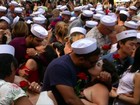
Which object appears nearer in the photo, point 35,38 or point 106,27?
point 35,38

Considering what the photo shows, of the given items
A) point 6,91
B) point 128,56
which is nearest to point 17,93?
point 6,91

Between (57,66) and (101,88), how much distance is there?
534 millimetres

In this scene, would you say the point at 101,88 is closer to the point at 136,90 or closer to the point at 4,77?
the point at 136,90

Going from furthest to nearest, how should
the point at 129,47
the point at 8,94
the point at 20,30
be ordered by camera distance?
the point at 20,30, the point at 129,47, the point at 8,94

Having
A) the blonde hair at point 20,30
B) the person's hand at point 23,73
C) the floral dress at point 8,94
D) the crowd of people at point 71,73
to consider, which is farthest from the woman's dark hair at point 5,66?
the blonde hair at point 20,30

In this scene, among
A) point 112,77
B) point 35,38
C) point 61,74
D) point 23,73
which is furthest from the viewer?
point 35,38

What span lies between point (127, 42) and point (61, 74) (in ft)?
6.48

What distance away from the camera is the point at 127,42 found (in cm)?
535

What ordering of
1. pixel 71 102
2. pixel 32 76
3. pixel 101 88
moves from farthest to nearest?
pixel 32 76, pixel 101 88, pixel 71 102

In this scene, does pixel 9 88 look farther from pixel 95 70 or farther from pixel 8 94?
pixel 95 70

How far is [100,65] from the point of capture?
4.11 metres

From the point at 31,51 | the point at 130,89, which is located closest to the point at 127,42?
the point at 130,89

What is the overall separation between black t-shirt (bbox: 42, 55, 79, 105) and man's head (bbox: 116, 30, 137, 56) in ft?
5.68

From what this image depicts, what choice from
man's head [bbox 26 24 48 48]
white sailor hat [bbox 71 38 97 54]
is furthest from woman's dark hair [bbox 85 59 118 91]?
man's head [bbox 26 24 48 48]
